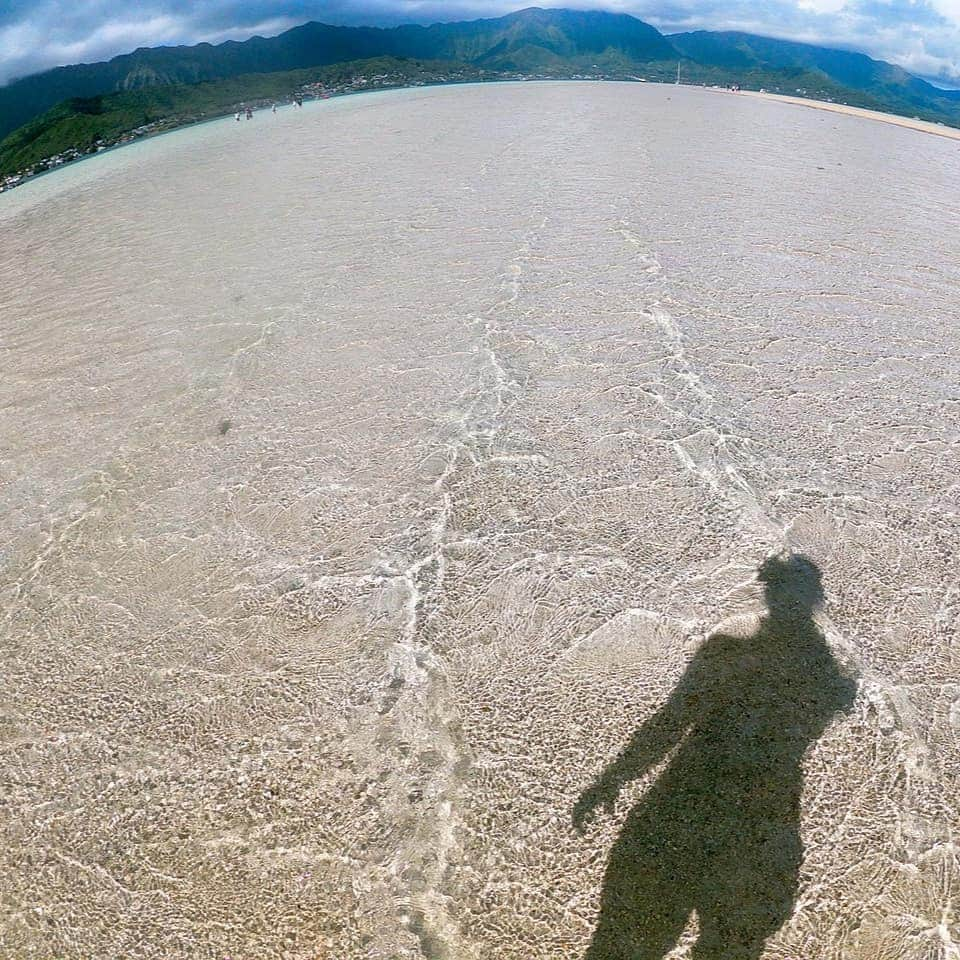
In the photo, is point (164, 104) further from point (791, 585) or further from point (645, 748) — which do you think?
point (645, 748)

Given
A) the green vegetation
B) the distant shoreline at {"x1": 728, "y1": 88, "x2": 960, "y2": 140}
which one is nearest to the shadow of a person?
the distant shoreline at {"x1": 728, "y1": 88, "x2": 960, "y2": 140}

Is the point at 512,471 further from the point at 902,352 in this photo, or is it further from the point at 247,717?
the point at 902,352

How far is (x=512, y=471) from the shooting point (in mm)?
5074

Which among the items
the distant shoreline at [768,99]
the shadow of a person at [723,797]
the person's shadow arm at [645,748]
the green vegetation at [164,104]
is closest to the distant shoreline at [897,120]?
the distant shoreline at [768,99]

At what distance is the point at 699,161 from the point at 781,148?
4.58 m

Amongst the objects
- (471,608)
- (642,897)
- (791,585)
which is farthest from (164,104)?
(642,897)

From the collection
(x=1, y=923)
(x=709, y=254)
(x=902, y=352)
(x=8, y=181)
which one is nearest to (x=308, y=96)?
(x=8, y=181)

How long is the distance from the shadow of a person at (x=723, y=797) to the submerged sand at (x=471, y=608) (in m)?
0.02

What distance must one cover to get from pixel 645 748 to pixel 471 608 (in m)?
1.35

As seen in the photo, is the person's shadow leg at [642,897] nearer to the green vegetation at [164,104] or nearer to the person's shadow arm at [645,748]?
the person's shadow arm at [645,748]

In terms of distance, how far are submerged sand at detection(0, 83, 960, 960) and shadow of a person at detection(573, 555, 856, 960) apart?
0.06 feet

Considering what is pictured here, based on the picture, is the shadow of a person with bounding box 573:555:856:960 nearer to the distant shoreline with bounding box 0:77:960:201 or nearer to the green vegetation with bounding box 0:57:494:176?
the distant shoreline with bounding box 0:77:960:201

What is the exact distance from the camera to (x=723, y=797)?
2.87 metres

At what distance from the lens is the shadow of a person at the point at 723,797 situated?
2.46m
